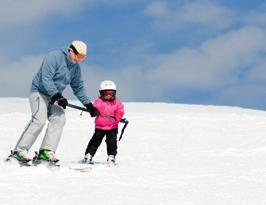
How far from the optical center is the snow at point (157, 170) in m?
4.67

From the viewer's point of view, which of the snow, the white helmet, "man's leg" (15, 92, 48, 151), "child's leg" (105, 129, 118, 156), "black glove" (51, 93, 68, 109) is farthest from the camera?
"child's leg" (105, 129, 118, 156)

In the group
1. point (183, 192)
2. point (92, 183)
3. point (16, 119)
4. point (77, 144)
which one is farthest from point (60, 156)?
point (16, 119)

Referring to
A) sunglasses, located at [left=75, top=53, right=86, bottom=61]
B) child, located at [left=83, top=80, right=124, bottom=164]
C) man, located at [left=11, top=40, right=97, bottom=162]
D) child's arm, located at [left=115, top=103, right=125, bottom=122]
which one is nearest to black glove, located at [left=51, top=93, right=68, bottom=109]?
man, located at [left=11, top=40, right=97, bottom=162]

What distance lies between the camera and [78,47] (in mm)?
6621

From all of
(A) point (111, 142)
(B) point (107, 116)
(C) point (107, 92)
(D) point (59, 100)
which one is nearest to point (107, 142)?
(A) point (111, 142)

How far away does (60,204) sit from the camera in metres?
4.27

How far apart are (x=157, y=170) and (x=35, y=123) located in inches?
63.9

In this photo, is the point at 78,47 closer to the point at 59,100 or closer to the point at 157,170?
the point at 59,100

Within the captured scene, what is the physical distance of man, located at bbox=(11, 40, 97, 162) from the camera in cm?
643

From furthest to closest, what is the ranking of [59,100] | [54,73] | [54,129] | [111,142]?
[111,142] → [54,129] → [54,73] → [59,100]

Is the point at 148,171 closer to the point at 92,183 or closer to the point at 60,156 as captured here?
the point at 92,183

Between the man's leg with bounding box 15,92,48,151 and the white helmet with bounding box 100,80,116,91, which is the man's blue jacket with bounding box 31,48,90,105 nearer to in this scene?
the man's leg with bounding box 15,92,48,151

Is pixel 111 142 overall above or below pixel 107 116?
below

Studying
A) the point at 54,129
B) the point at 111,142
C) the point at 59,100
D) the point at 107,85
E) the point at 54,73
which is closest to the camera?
the point at 59,100
